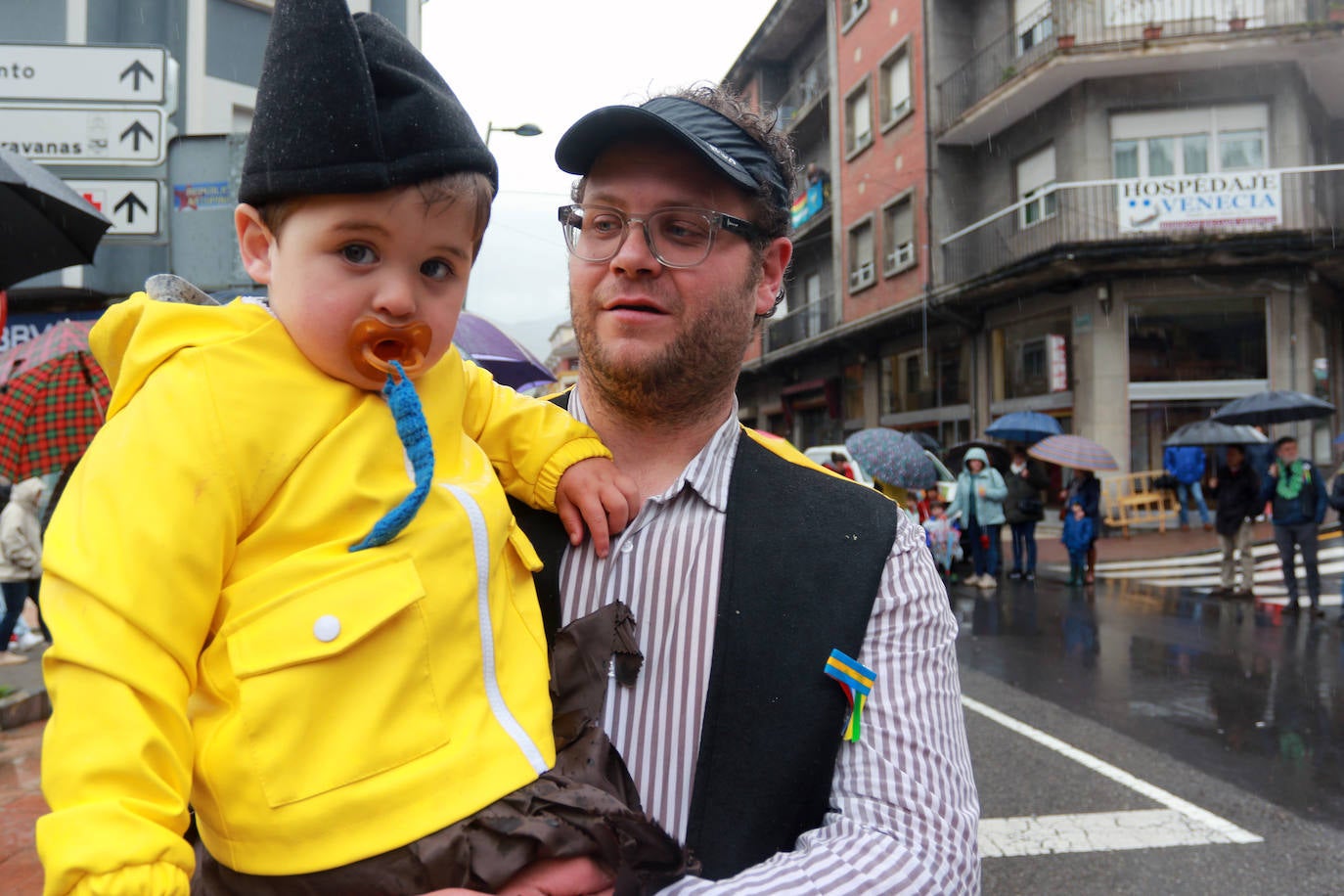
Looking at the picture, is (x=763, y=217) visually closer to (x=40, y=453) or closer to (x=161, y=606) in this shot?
(x=161, y=606)

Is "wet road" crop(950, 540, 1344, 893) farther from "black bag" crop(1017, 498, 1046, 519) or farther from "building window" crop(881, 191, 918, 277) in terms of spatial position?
"building window" crop(881, 191, 918, 277)

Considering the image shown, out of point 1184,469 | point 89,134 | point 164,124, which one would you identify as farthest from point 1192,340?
point 89,134

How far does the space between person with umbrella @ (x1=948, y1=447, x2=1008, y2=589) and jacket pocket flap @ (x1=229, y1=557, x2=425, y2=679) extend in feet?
39.3

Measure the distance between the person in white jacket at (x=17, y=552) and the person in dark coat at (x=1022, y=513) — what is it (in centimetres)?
1104

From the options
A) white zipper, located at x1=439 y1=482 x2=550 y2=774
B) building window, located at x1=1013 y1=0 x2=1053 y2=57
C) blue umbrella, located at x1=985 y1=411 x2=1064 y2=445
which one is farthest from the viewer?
building window, located at x1=1013 y1=0 x2=1053 y2=57

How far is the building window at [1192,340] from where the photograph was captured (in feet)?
55.9

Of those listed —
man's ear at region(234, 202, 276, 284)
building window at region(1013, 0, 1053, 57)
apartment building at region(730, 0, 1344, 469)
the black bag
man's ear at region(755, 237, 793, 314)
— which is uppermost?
building window at region(1013, 0, 1053, 57)

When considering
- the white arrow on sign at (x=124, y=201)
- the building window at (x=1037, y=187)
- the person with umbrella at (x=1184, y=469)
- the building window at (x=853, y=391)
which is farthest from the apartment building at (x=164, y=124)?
the building window at (x=853, y=391)

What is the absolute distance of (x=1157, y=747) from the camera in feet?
18.6

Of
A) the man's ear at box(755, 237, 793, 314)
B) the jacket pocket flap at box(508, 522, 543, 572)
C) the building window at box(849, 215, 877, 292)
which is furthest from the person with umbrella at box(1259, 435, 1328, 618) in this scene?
the building window at box(849, 215, 877, 292)

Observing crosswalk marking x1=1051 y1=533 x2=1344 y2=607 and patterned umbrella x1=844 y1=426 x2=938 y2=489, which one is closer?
patterned umbrella x1=844 y1=426 x2=938 y2=489

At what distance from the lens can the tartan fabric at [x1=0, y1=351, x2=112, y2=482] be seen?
621 cm

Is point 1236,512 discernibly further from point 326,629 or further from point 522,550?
point 326,629

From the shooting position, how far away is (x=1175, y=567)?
14.5 m
